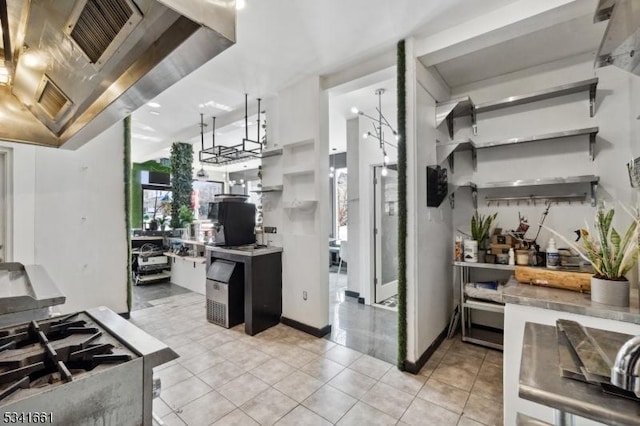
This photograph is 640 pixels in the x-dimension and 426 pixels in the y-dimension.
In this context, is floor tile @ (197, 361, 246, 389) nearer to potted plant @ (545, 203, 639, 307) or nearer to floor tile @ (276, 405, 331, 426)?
floor tile @ (276, 405, 331, 426)

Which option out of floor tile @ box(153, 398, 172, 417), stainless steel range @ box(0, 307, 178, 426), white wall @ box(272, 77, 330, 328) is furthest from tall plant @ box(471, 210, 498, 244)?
floor tile @ box(153, 398, 172, 417)

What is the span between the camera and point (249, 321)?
335 cm

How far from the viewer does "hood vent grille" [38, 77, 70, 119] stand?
1.38 m

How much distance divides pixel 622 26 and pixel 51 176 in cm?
477

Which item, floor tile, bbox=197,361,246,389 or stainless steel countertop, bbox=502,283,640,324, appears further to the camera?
floor tile, bbox=197,361,246,389

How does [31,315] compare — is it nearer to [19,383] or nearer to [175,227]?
[19,383]

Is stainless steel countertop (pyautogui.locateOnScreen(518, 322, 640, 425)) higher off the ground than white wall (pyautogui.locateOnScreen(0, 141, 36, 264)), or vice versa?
white wall (pyautogui.locateOnScreen(0, 141, 36, 264))

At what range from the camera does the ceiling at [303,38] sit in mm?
2227

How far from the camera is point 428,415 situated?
6.59 ft

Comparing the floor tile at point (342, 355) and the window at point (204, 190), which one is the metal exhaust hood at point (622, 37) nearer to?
the floor tile at point (342, 355)

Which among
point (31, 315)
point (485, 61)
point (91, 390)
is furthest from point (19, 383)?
point (485, 61)

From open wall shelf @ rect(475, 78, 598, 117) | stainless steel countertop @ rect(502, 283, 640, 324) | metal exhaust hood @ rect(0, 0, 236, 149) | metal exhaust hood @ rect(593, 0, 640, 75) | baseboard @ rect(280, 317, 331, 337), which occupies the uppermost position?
open wall shelf @ rect(475, 78, 598, 117)

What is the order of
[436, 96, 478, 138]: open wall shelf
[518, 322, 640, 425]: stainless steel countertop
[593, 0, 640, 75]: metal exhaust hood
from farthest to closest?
[436, 96, 478, 138]: open wall shelf < [593, 0, 640, 75]: metal exhaust hood < [518, 322, 640, 425]: stainless steel countertop

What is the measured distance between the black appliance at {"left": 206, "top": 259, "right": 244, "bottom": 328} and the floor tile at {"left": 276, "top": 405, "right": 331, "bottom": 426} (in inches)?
70.5
